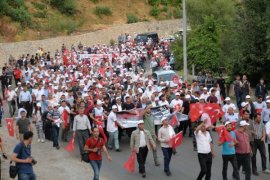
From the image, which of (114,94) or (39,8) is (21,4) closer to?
(39,8)

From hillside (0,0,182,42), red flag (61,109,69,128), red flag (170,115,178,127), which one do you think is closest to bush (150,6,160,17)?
hillside (0,0,182,42)

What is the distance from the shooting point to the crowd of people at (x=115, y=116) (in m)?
13.7

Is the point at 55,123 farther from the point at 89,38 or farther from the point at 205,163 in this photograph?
the point at 89,38

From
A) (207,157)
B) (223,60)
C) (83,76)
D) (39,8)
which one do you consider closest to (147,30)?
(39,8)

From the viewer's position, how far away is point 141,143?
1512cm

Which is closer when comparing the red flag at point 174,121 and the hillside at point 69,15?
the red flag at point 174,121

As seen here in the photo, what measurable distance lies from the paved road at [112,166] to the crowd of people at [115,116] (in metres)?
0.32

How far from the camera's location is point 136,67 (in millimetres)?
38906

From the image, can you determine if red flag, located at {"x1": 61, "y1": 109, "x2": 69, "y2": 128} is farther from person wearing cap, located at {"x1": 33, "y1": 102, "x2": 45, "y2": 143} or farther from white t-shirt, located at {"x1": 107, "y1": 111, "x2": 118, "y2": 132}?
white t-shirt, located at {"x1": 107, "y1": 111, "x2": 118, "y2": 132}

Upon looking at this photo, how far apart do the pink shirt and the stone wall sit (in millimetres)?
34765

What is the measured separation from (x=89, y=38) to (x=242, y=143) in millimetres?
42698

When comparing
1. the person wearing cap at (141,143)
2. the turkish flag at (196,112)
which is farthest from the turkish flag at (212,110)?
the person wearing cap at (141,143)

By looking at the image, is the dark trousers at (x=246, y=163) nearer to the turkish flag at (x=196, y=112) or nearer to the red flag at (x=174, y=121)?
the turkish flag at (x=196, y=112)

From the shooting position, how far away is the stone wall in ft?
156
